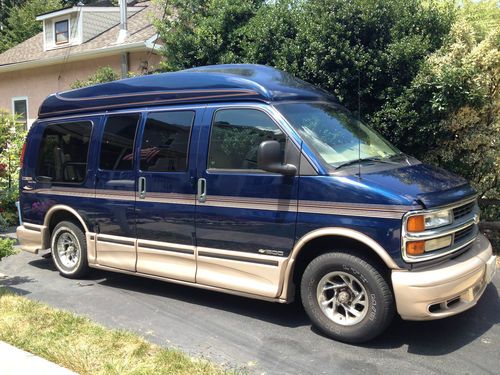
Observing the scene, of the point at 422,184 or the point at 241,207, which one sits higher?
the point at 422,184

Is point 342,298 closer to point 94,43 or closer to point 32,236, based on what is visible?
point 32,236

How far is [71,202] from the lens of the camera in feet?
20.6

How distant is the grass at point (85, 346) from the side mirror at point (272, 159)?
166 centimetres

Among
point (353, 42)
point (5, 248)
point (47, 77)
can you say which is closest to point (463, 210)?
point (353, 42)

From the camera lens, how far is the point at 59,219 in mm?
6617

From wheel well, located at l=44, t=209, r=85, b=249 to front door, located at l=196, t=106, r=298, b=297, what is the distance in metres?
2.11

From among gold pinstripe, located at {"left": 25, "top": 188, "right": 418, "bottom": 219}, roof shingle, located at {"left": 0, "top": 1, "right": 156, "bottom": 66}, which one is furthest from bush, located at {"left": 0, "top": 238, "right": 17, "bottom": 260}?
roof shingle, located at {"left": 0, "top": 1, "right": 156, "bottom": 66}

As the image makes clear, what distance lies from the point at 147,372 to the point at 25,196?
4042 mm

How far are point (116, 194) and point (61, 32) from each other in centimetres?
1532

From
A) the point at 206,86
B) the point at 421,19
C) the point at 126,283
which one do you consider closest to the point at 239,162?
the point at 206,86

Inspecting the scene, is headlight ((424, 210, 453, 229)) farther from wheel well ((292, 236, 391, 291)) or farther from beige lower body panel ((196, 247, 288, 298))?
beige lower body panel ((196, 247, 288, 298))

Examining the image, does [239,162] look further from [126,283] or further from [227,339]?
[126,283]

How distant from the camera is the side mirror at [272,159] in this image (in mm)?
4301

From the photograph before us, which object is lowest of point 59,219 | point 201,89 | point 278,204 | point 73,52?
point 59,219
